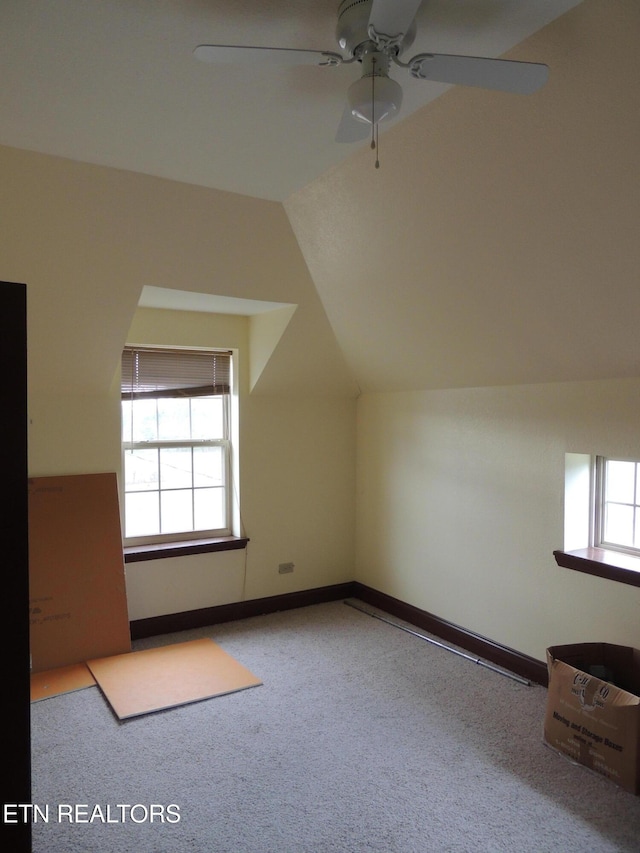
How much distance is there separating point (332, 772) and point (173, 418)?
2.58 m

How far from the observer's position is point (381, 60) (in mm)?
1645

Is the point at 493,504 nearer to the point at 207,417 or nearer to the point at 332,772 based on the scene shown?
the point at 332,772

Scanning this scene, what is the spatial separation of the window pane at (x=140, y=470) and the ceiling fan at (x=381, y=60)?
9.88 ft

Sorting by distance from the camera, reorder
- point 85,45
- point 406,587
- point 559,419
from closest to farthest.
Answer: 1. point 85,45
2. point 559,419
3. point 406,587

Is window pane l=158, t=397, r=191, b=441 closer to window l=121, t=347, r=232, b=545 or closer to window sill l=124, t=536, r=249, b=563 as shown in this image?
window l=121, t=347, r=232, b=545

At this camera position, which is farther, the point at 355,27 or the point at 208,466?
the point at 208,466

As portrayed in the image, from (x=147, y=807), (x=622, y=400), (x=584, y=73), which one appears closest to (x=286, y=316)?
(x=622, y=400)

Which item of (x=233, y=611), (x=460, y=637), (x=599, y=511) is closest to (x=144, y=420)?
(x=233, y=611)

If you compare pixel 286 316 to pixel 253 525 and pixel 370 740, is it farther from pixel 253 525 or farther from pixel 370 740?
pixel 370 740

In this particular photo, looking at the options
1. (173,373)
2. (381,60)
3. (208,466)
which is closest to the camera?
(381,60)

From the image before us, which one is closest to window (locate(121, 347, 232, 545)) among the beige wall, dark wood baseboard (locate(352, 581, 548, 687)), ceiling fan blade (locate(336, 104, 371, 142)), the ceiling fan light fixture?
the beige wall

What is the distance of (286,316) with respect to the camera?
3.97 meters

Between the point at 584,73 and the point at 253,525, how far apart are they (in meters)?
3.48

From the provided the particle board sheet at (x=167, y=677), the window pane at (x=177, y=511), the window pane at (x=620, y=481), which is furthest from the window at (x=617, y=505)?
the window pane at (x=177, y=511)
